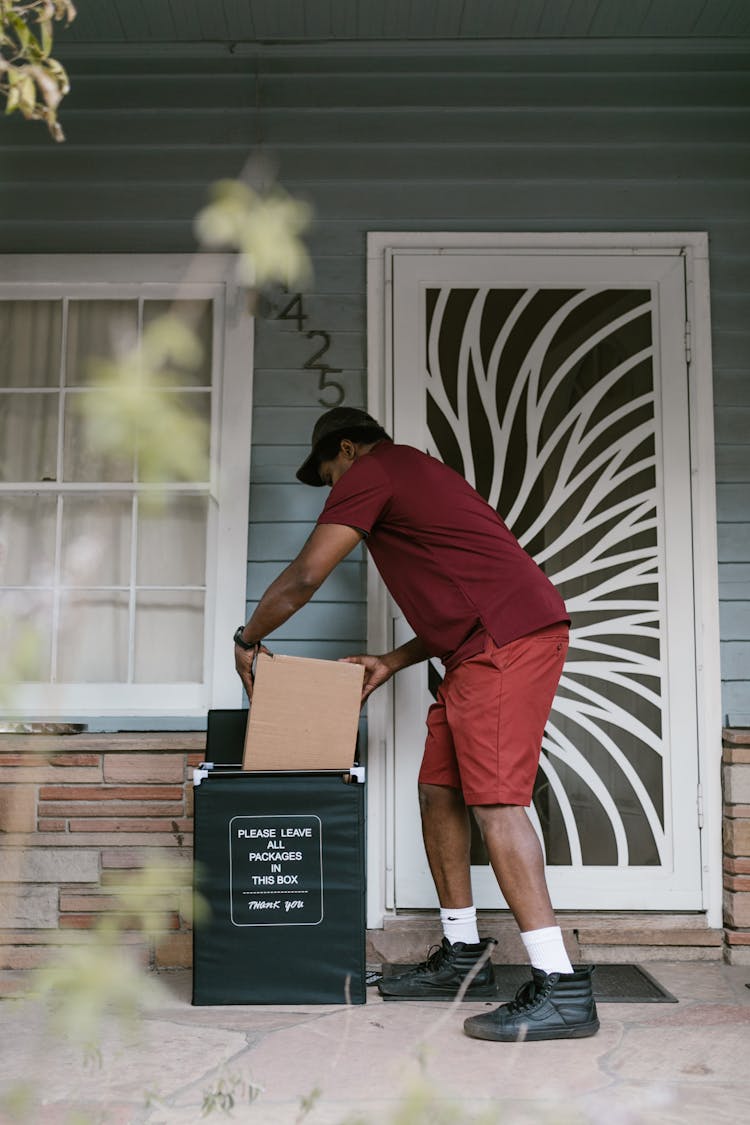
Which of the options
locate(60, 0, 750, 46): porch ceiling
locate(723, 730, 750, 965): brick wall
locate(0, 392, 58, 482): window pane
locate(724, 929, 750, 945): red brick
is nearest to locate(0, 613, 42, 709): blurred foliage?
locate(0, 392, 58, 482): window pane

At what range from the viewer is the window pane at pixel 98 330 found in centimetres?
386

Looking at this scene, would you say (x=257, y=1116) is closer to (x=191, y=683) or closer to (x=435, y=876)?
(x=435, y=876)

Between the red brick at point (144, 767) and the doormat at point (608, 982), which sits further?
the red brick at point (144, 767)

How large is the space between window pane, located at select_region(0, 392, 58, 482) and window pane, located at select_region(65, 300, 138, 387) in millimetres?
178

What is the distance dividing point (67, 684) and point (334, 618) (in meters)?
0.99

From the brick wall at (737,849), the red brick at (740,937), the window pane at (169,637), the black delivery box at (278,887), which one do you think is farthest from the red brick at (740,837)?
the window pane at (169,637)

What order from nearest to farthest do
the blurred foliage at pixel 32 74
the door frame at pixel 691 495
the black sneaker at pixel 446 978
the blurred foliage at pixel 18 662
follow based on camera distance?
the blurred foliage at pixel 18 662
the blurred foliage at pixel 32 74
the black sneaker at pixel 446 978
the door frame at pixel 691 495

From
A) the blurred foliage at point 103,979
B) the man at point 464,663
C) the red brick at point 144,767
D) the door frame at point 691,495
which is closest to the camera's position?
the blurred foliage at point 103,979

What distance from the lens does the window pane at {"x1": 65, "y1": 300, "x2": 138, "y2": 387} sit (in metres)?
3.86

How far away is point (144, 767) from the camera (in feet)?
11.3

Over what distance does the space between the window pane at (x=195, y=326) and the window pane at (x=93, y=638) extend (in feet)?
2.71

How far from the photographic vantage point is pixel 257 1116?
6.88ft

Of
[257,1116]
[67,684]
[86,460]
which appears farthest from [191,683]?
[257,1116]

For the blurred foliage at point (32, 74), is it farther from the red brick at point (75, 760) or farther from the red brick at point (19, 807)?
the red brick at point (19, 807)
